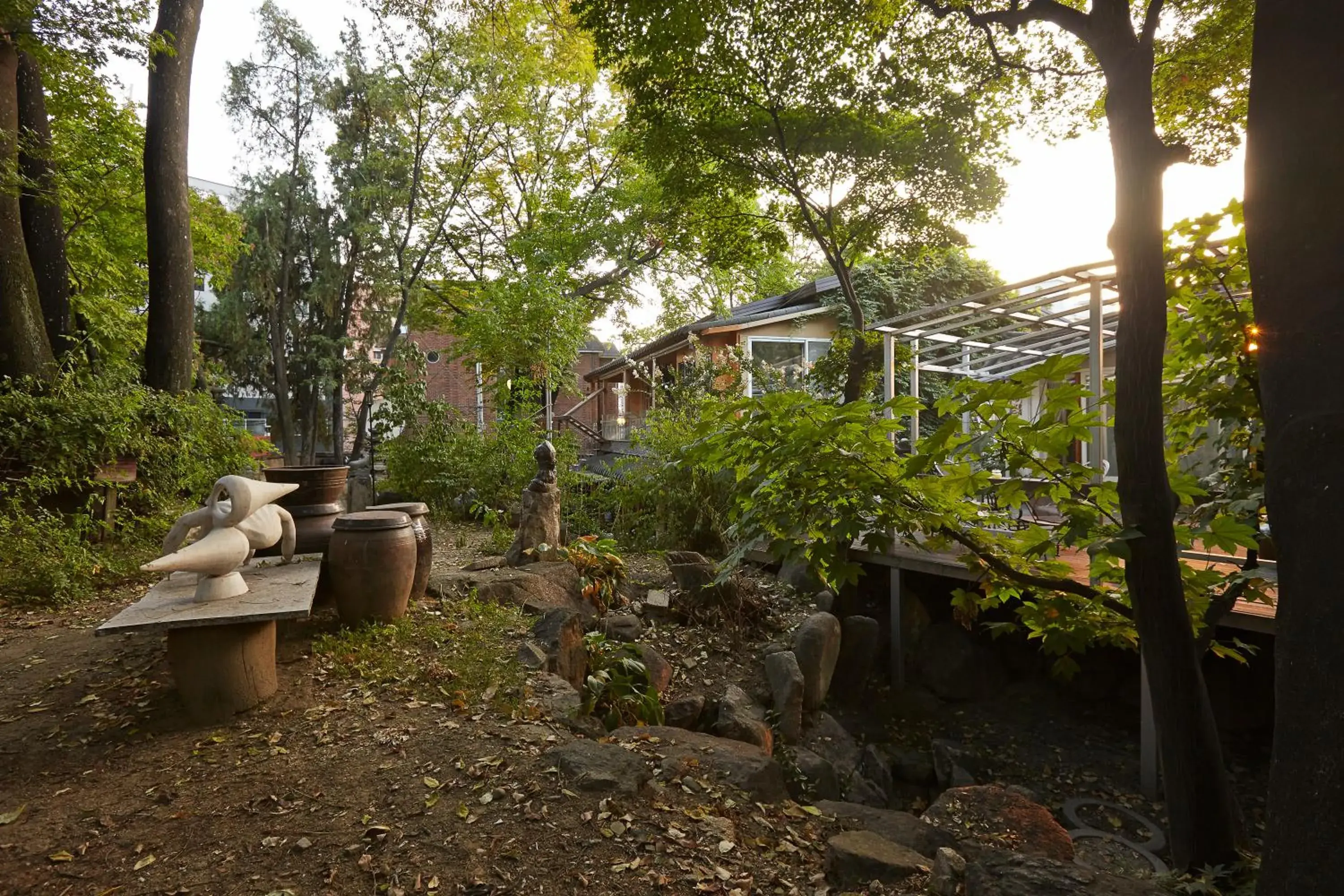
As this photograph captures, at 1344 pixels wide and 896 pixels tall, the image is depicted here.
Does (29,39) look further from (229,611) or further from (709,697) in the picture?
(709,697)

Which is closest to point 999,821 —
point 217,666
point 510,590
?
point 510,590

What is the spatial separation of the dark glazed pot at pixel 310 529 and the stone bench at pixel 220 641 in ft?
3.48

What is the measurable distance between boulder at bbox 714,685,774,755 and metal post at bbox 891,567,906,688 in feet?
8.63

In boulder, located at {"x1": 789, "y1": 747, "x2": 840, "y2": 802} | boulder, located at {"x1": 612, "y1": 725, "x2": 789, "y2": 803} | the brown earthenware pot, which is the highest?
the brown earthenware pot

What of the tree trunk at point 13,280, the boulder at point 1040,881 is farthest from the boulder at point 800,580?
the tree trunk at point 13,280

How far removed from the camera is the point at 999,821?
3412 millimetres

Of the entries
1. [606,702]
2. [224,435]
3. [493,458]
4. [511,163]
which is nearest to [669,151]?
[493,458]

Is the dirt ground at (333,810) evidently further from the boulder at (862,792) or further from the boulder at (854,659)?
the boulder at (854,659)

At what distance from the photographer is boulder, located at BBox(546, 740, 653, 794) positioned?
2.79 meters

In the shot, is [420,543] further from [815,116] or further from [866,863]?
[815,116]

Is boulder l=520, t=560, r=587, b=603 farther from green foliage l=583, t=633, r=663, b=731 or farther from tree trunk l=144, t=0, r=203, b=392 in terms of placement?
tree trunk l=144, t=0, r=203, b=392

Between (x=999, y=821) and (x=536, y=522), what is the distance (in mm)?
4374

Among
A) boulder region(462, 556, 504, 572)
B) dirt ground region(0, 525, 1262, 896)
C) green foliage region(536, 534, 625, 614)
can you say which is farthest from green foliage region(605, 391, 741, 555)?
dirt ground region(0, 525, 1262, 896)

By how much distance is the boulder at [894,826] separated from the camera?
3150 mm
